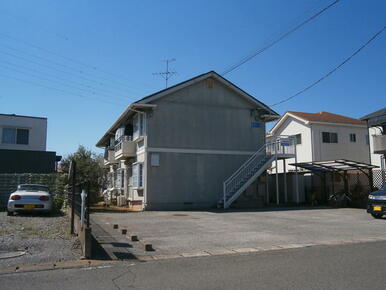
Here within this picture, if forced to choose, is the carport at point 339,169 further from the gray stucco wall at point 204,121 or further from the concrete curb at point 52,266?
the concrete curb at point 52,266

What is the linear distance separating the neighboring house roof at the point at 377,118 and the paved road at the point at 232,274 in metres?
20.1

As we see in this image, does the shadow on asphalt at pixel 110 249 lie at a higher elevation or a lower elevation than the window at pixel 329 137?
lower

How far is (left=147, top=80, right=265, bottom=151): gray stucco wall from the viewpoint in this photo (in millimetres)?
20531

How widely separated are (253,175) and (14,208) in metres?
12.3

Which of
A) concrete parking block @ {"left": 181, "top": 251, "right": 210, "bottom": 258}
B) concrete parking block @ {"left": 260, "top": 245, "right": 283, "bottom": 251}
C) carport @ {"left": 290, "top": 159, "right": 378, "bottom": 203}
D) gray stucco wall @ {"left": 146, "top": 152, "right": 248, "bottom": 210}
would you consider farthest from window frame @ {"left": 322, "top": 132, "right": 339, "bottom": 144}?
concrete parking block @ {"left": 181, "top": 251, "right": 210, "bottom": 258}

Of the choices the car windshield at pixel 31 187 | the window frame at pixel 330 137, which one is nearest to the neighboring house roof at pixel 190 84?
the car windshield at pixel 31 187

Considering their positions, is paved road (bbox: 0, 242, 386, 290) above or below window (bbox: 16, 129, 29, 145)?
below

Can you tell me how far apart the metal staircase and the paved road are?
12558mm

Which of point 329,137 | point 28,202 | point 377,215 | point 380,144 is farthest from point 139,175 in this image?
point 329,137

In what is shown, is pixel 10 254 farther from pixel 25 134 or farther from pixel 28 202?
pixel 25 134

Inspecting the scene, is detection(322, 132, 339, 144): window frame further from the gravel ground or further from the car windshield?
the gravel ground

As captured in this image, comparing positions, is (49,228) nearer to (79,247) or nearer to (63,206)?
(79,247)

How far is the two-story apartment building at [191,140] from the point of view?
20.1 metres

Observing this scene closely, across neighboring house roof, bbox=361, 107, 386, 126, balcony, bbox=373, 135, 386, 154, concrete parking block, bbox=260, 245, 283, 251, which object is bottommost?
concrete parking block, bbox=260, 245, 283, 251
